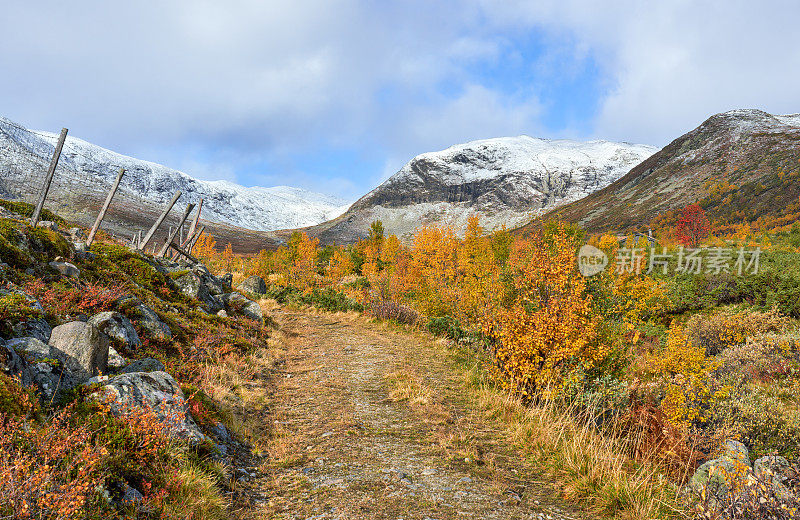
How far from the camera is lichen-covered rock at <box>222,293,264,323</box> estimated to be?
15.5 meters

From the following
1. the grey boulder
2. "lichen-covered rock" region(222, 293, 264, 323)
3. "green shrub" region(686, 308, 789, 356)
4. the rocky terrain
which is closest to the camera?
the rocky terrain

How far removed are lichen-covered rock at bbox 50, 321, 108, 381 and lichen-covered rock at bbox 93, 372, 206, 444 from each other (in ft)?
1.63

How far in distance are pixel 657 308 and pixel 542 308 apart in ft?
56.4

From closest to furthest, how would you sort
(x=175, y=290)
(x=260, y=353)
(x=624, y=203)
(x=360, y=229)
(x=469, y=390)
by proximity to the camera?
(x=469, y=390) → (x=260, y=353) → (x=175, y=290) → (x=624, y=203) → (x=360, y=229)

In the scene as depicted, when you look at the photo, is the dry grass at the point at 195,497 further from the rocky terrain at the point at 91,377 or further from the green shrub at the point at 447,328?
the green shrub at the point at 447,328

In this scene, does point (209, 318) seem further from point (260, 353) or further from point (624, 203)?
point (624, 203)

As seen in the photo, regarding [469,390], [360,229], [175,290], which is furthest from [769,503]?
[360,229]

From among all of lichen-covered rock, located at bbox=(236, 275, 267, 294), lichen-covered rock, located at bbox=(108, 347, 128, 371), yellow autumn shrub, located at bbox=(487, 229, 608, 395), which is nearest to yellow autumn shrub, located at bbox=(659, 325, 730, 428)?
yellow autumn shrub, located at bbox=(487, 229, 608, 395)

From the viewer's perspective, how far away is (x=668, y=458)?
728 centimetres

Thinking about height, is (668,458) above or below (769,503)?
below

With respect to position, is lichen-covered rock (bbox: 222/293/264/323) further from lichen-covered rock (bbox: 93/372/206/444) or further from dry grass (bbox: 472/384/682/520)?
dry grass (bbox: 472/384/682/520)

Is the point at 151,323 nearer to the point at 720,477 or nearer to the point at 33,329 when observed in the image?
the point at 33,329

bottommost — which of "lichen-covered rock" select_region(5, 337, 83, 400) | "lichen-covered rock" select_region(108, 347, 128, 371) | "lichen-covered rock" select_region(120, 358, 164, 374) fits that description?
"lichen-covered rock" select_region(120, 358, 164, 374)

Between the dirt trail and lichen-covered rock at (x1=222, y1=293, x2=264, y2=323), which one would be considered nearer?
the dirt trail
